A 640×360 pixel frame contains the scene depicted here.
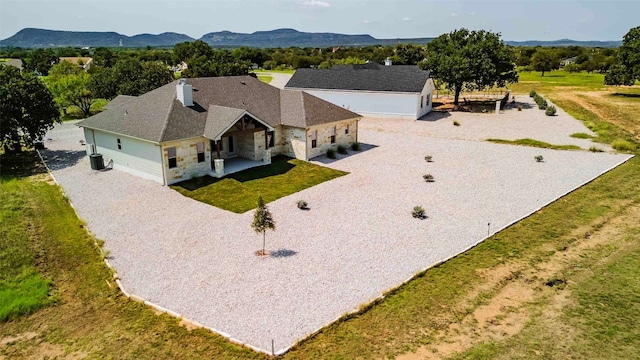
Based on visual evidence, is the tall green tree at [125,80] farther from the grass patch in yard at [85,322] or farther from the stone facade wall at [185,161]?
the grass patch in yard at [85,322]

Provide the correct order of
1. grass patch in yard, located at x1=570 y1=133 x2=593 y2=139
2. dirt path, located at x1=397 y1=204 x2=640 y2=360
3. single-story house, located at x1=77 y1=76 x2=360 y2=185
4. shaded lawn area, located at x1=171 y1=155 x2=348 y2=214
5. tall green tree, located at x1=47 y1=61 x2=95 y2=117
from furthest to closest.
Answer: tall green tree, located at x1=47 y1=61 x2=95 y2=117, grass patch in yard, located at x1=570 y1=133 x2=593 y2=139, single-story house, located at x1=77 y1=76 x2=360 y2=185, shaded lawn area, located at x1=171 y1=155 x2=348 y2=214, dirt path, located at x1=397 y1=204 x2=640 y2=360

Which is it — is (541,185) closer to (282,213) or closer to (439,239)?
(439,239)

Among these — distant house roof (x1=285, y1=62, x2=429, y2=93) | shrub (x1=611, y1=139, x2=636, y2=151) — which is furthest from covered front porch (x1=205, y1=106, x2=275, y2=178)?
shrub (x1=611, y1=139, x2=636, y2=151)

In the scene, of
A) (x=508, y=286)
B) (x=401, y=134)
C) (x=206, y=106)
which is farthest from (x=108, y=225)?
(x=401, y=134)

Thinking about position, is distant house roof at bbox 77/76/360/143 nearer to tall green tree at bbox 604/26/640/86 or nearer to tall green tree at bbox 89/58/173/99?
tall green tree at bbox 89/58/173/99

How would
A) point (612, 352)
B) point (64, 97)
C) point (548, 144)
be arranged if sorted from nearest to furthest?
point (612, 352), point (548, 144), point (64, 97)

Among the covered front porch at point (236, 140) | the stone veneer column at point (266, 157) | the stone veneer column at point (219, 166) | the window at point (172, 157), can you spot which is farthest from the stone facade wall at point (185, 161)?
the stone veneer column at point (266, 157)

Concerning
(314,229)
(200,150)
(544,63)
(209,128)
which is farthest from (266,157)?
(544,63)
